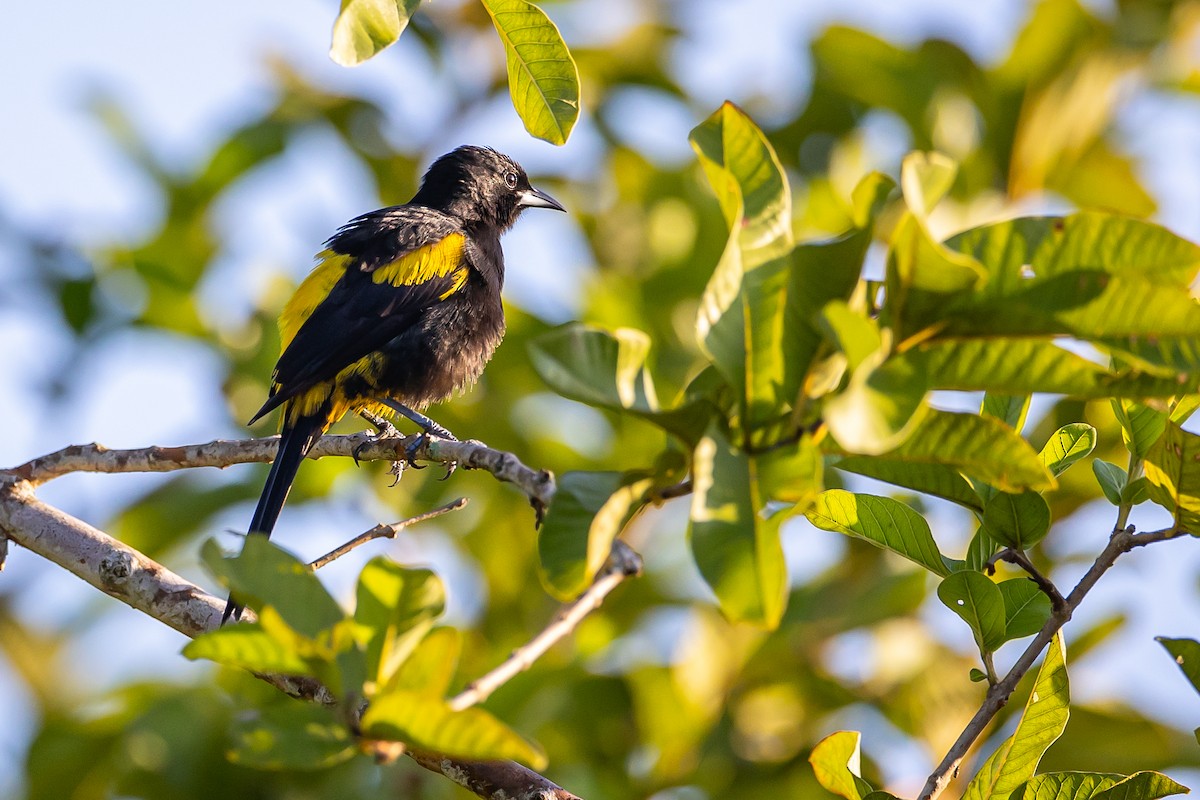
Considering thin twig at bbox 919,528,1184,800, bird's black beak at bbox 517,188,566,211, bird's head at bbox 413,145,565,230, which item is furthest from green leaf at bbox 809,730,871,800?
bird's black beak at bbox 517,188,566,211

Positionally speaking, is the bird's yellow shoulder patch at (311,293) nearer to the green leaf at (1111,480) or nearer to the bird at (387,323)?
the bird at (387,323)

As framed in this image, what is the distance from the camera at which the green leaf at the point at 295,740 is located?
1.63 m

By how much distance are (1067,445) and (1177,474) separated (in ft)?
1.00

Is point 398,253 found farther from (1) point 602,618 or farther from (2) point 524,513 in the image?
(1) point 602,618

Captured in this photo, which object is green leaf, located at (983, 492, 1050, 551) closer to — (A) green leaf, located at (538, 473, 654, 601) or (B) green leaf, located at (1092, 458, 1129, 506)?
(B) green leaf, located at (1092, 458, 1129, 506)

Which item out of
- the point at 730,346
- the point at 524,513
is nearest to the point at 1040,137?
the point at 524,513

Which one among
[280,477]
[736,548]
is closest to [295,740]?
[736,548]

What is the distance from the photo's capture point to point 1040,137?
6.07 metres

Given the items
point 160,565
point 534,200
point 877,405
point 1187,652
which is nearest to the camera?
point 877,405

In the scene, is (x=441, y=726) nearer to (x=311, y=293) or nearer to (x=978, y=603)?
(x=978, y=603)

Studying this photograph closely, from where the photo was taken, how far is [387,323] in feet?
16.5

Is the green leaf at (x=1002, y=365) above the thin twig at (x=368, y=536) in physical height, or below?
below

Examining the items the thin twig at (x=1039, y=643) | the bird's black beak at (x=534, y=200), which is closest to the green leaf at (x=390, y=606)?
the thin twig at (x=1039, y=643)

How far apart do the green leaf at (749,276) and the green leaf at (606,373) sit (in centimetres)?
8
